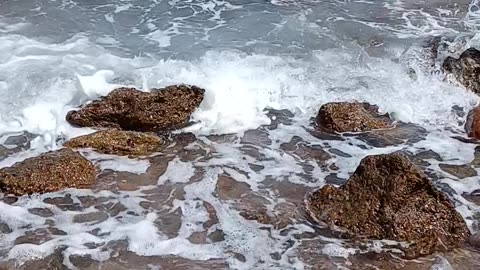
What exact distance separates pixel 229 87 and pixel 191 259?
3.27 metres

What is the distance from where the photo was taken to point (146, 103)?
582 cm

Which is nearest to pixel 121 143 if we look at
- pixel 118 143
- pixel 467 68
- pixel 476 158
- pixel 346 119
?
pixel 118 143

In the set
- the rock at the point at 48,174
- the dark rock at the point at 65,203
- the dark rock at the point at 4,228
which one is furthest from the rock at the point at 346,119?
the dark rock at the point at 4,228

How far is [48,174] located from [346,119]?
2.90 m

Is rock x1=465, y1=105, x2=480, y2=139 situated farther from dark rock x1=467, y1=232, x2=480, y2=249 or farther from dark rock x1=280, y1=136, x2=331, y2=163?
dark rock x1=467, y1=232, x2=480, y2=249

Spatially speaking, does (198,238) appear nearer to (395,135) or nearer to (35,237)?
(35,237)

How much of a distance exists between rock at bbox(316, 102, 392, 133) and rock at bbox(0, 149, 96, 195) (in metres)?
2.39

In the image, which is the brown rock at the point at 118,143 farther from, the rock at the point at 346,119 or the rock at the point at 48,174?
the rock at the point at 346,119

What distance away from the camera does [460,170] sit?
5.21m

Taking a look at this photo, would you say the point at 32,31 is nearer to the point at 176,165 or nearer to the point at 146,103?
the point at 146,103

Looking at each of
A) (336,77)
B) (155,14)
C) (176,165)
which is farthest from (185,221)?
(155,14)

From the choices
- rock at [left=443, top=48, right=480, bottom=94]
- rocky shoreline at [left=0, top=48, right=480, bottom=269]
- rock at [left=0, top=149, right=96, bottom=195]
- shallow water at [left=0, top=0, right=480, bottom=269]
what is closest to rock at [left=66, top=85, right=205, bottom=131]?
rocky shoreline at [left=0, top=48, right=480, bottom=269]

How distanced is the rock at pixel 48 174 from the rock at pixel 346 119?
2.39m

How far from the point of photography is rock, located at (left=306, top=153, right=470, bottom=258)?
4.09 m
